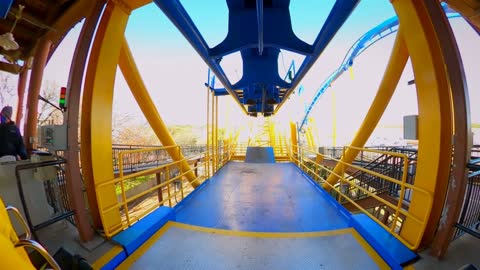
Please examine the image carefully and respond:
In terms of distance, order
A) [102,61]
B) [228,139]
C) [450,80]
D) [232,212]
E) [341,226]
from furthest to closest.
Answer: [228,139] → [232,212] → [341,226] → [102,61] → [450,80]

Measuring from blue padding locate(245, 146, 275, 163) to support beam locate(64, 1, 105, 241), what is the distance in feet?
25.3

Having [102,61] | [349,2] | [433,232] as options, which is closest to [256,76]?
[349,2]

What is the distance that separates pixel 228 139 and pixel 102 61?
751 centimetres

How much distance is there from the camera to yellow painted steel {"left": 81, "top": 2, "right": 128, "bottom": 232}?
225cm

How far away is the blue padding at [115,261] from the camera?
6.05 feet

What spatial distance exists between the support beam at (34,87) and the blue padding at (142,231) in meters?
6.51

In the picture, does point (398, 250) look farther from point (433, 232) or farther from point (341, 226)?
point (341, 226)

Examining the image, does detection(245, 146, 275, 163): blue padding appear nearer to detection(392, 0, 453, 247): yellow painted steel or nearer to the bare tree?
detection(392, 0, 453, 247): yellow painted steel

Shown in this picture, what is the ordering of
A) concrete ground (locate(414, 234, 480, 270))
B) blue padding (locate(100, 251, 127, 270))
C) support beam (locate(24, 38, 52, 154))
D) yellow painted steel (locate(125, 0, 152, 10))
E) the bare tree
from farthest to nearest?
the bare tree < support beam (locate(24, 38, 52, 154)) < yellow painted steel (locate(125, 0, 152, 10)) < blue padding (locate(100, 251, 127, 270)) < concrete ground (locate(414, 234, 480, 270))

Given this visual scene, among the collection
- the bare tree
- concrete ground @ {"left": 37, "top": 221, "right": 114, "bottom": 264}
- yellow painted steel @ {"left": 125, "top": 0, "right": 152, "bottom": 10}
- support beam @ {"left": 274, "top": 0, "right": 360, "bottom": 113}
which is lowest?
concrete ground @ {"left": 37, "top": 221, "right": 114, "bottom": 264}

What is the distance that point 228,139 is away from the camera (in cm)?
969

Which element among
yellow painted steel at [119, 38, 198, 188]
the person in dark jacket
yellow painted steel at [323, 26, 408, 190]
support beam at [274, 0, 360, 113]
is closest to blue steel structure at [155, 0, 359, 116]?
support beam at [274, 0, 360, 113]

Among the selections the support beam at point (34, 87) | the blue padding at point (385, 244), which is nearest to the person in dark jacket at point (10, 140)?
the support beam at point (34, 87)

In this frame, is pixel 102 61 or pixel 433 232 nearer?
pixel 433 232
